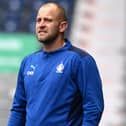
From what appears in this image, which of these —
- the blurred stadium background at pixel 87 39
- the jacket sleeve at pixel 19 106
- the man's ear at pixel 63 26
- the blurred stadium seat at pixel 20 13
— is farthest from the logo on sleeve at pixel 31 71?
the blurred stadium seat at pixel 20 13

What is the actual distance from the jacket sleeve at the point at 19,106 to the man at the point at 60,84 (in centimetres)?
13

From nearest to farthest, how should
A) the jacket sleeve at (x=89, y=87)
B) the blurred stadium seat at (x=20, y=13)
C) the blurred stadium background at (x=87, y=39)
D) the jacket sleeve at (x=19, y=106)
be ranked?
1. the jacket sleeve at (x=89, y=87)
2. the jacket sleeve at (x=19, y=106)
3. the blurred stadium background at (x=87, y=39)
4. the blurred stadium seat at (x=20, y=13)

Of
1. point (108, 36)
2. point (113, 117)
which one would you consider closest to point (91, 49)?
point (108, 36)

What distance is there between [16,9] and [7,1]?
0.26 m

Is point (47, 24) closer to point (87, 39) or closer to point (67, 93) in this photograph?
point (67, 93)

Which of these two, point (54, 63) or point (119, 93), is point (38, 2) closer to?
point (119, 93)

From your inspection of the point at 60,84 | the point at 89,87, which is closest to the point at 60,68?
the point at 60,84

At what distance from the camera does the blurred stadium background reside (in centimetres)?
1574

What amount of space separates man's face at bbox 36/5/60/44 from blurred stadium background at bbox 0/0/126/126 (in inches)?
394

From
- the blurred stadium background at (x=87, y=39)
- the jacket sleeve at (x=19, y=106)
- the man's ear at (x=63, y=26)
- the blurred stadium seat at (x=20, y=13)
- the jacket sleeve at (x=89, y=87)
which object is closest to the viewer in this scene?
the jacket sleeve at (x=89, y=87)

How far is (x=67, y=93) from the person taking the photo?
5.11 meters

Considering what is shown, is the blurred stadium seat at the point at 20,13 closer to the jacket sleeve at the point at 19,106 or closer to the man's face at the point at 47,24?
the jacket sleeve at the point at 19,106

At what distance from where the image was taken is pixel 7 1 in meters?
16.9

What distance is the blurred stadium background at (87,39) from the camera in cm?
1574
